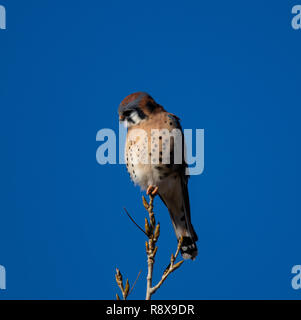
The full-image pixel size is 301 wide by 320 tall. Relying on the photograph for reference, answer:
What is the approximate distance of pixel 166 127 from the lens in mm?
4777

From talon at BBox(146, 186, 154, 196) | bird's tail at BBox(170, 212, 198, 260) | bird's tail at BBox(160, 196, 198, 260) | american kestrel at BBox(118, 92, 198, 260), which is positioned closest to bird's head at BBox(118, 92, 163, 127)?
american kestrel at BBox(118, 92, 198, 260)

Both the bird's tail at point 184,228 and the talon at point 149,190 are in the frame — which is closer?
the talon at point 149,190

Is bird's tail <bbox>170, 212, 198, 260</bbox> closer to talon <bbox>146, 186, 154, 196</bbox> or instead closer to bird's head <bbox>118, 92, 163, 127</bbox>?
talon <bbox>146, 186, 154, 196</bbox>

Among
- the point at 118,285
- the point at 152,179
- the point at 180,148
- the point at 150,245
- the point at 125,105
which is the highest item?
the point at 125,105

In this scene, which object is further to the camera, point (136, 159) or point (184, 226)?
point (184, 226)

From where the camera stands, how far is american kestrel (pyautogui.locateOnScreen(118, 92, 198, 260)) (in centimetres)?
470

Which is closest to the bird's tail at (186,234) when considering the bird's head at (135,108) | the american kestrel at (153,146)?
the american kestrel at (153,146)

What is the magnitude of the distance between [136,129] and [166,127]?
298 millimetres

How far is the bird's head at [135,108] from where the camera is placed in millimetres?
4719

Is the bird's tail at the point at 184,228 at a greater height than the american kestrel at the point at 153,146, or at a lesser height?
lesser

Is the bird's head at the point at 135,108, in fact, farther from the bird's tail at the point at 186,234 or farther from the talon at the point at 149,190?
the bird's tail at the point at 186,234

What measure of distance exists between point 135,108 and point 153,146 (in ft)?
1.38

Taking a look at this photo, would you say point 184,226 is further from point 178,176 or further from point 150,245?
point 150,245
